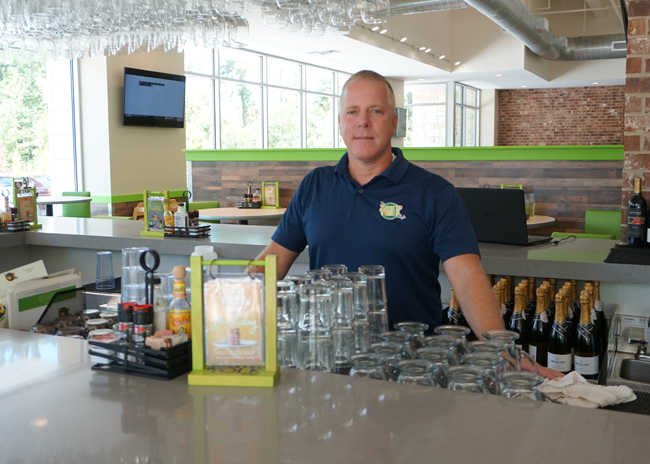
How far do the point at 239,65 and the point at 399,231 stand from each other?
10.1 m

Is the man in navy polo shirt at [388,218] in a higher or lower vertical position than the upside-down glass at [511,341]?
higher

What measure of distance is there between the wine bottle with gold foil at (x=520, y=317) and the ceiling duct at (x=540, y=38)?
6017mm

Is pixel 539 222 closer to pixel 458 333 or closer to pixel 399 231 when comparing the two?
pixel 399 231

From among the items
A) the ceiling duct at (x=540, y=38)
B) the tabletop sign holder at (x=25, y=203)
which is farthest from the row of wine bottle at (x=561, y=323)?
the ceiling duct at (x=540, y=38)

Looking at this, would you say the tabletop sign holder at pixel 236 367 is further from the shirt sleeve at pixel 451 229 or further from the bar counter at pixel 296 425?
the shirt sleeve at pixel 451 229

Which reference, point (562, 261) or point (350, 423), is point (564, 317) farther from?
point (350, 423)

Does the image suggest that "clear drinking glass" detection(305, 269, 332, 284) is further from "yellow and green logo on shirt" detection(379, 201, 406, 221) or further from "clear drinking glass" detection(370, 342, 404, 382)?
"yellow and green logo on shirt" detection(379, 201, 406, 221)

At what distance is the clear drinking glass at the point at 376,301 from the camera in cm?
151

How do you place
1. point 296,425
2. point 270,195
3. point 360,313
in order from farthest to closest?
point 270,195, point 360,313, point 296,425

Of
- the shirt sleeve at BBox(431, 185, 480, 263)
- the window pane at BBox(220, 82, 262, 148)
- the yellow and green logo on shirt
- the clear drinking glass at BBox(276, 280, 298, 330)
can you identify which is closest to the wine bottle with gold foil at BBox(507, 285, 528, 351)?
the shirt sleeve at BBox(431, 185, 480, 263)

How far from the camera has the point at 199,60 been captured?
10.6 meters

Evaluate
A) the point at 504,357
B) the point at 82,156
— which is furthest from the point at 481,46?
the point at 504,357

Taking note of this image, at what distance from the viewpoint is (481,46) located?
13.7 metres

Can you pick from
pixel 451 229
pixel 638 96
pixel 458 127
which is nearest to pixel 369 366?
pixel 451 229
